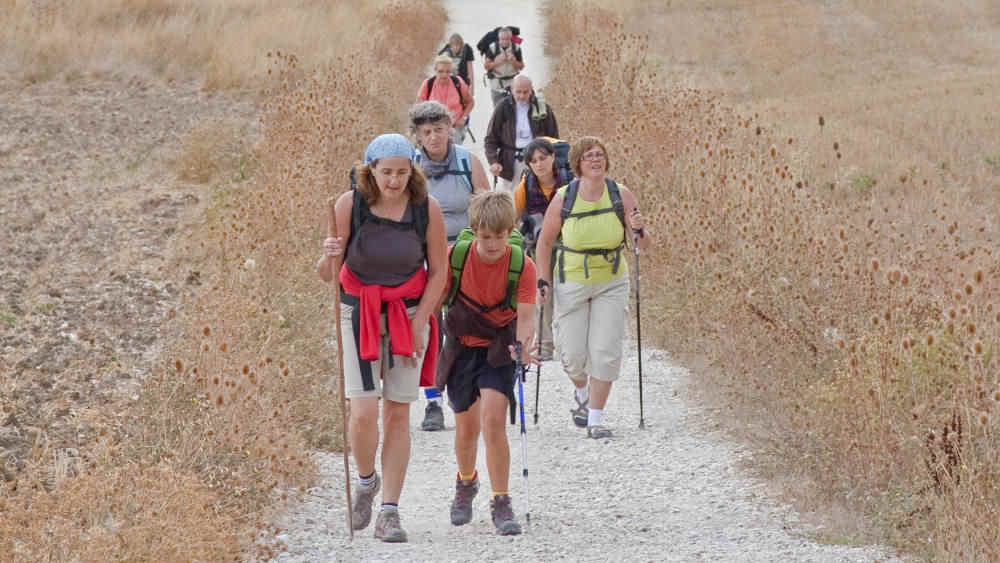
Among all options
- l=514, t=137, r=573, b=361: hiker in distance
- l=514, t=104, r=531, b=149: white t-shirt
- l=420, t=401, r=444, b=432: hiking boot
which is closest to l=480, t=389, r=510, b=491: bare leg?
l=420, t=401, r=444, b=432: hiking boot

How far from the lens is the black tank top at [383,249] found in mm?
5953

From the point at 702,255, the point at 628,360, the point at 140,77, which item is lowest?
the point at 628,360

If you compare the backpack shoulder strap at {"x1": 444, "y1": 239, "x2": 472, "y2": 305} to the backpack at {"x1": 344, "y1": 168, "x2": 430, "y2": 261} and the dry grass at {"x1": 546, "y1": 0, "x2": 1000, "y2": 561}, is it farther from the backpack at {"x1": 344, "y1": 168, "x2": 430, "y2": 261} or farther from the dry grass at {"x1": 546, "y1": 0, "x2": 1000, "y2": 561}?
the dry grass at {"x1": 546, "y1": 0, "x2": 1000, "y2": 561}

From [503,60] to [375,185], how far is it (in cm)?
1039

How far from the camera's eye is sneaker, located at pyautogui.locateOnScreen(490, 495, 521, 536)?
639cm

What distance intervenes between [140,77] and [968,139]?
42.7ft

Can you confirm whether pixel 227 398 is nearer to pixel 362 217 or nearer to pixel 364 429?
pixel 364 429

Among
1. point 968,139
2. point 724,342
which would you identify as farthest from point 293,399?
point 968,139

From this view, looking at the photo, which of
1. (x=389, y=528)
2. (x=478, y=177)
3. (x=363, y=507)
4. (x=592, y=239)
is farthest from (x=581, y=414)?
(x=389, y=528)

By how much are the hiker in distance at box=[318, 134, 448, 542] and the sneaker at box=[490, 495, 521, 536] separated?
48 cm

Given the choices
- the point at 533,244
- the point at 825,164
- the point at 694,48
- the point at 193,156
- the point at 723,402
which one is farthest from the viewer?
the point at 694,48

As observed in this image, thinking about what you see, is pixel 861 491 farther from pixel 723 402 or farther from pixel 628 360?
pixel 628 360

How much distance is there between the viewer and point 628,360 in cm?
1038

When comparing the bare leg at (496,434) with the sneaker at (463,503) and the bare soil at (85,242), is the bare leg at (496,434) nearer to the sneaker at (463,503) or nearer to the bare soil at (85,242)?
the sneaker at (463,503)
